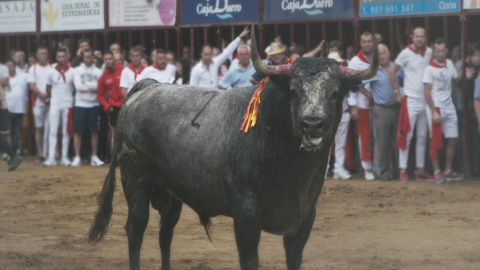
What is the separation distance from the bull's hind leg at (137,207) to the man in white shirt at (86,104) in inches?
330

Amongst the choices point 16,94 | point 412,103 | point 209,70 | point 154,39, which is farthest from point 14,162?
point 412,103

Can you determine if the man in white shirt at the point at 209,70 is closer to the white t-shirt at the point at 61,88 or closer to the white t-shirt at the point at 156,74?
the white t-shirt at the point at 156,74

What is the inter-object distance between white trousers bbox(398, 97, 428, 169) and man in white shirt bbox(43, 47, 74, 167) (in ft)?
19.4

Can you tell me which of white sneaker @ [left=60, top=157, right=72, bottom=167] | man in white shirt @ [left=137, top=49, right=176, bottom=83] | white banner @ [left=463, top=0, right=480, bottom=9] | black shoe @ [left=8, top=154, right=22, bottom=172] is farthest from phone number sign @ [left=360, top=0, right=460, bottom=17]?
black shoe @ [left=8, top=154, right=22, bottom=172]

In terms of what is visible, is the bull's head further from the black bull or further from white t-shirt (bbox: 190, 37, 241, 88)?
white t-shirt (bbox: 190, 37, 241, 88)

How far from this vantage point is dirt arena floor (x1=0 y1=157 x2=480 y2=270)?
27.2ft

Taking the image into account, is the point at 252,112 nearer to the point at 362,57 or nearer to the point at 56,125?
the point at 362,57

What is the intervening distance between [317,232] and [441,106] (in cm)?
402

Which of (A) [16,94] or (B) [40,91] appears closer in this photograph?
(B) [40,91]

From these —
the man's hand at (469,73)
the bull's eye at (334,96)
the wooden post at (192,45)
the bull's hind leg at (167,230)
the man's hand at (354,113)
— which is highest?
the wooden post at (192,45)

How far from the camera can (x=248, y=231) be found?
20.5 ft

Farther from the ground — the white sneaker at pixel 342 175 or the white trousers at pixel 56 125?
the white trousers at pixel 56 125

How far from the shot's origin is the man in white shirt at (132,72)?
48.7 feet

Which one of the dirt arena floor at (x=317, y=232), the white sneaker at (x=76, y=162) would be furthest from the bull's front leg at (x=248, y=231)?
the white sneaker at (x=76, y=162)
